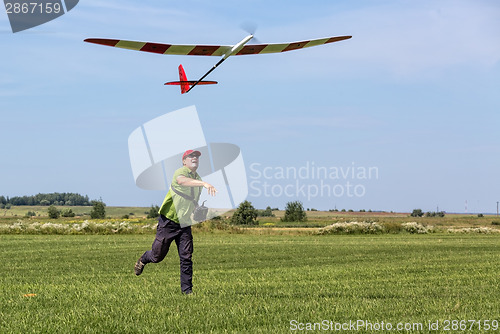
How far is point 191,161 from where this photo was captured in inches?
400

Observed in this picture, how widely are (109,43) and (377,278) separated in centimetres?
825

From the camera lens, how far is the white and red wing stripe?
54.7ft

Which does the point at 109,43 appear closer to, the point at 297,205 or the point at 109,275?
the point at 109,275

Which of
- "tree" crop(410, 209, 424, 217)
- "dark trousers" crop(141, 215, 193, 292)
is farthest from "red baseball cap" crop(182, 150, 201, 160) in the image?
"tree" crop(410, 209, 424, 217)

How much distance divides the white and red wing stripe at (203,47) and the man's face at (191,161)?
633cm

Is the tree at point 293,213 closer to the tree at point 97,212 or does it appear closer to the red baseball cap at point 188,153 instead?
the tree at point 97,212

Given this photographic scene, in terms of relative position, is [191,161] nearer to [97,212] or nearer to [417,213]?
[97,212]

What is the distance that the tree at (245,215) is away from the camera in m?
93.9

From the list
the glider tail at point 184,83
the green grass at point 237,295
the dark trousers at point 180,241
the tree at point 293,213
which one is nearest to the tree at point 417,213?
the tree at point 293,213

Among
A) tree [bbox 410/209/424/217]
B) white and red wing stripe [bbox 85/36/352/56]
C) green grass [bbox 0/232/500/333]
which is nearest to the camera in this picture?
green grass [bbox 0/232/500/333]

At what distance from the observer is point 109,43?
15.6 m

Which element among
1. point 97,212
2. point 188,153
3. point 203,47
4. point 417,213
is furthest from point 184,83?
point 417,213

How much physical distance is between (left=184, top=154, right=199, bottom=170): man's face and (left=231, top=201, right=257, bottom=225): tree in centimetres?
8328

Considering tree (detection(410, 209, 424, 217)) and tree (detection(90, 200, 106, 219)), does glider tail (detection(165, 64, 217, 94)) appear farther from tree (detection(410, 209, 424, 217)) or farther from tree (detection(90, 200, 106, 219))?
tree (detection(410, 209, 424, 217))
